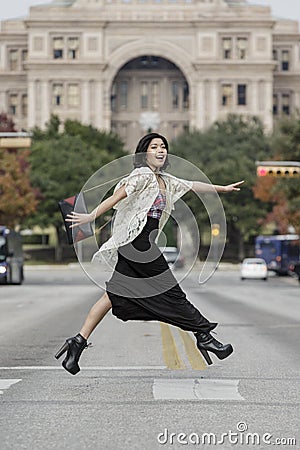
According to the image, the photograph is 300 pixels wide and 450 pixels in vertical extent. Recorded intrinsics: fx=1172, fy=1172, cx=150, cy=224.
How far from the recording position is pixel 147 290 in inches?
408

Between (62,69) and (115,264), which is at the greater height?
(62,69)

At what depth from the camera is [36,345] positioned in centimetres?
1620

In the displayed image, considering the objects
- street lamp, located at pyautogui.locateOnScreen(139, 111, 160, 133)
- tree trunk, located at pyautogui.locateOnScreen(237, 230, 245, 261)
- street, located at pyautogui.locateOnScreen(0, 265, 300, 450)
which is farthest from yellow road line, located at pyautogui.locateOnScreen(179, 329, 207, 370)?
street lamp, located at pyautogui.locateOnScreen(139, 111, 160, 133)

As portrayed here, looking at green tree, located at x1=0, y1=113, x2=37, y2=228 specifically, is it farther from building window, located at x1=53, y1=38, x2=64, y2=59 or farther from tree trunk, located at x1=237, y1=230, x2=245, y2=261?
building window, located at x1=53, y1=38, x2=64, y2=59

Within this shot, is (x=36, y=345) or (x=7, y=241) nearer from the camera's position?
(x=36, y=345)

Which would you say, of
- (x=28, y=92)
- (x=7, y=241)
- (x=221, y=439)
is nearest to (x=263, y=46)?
(x=28, y=92)

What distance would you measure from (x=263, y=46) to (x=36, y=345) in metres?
117

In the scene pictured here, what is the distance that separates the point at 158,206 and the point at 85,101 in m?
119

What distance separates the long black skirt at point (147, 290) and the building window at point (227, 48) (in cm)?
12112

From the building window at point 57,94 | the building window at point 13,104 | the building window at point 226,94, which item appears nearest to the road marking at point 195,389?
the building window at point 226,94

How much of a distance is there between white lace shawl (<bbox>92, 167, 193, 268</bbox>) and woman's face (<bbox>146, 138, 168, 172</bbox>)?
86 millimetres

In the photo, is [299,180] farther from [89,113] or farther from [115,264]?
[89,113]

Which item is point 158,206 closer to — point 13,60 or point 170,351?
point 170,351

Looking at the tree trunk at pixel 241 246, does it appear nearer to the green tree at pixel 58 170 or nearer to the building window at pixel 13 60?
the green tree at pixel 58 170
